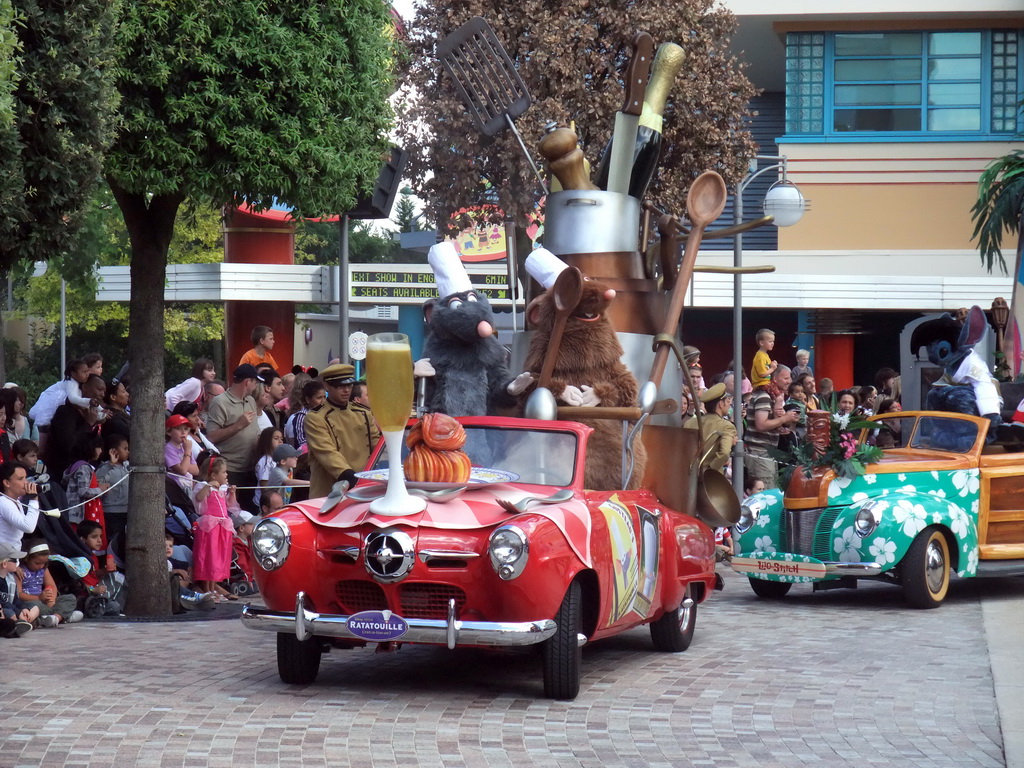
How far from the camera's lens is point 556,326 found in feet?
30.4

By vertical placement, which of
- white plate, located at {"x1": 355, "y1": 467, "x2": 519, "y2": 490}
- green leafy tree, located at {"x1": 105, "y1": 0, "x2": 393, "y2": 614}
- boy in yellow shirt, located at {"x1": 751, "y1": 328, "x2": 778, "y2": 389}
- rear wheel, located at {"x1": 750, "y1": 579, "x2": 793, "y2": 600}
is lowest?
rear wheel, located at {"x1": 750, "y1": 579, "x2": 793, "y2": 600}

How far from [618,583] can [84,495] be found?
527cm

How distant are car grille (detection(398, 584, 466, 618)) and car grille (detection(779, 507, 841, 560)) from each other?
5281mm

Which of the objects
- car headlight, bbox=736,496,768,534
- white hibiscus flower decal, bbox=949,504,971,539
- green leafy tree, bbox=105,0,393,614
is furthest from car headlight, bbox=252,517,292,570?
white hibiscus flower decal, bbox=949,504,971,539

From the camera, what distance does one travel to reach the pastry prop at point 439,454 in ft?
26.2

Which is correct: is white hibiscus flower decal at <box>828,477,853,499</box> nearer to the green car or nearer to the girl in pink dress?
the green car

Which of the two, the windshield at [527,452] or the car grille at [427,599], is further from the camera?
the windshield at [527,452]

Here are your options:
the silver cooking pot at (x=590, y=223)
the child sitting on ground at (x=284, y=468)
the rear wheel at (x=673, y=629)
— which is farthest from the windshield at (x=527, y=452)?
the child sitting on ground at (x=284, y=468)

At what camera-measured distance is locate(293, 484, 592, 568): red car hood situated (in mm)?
7566

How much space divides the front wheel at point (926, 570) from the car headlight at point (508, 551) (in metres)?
5.43

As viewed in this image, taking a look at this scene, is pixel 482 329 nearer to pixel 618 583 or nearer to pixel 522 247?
pixel 618 583

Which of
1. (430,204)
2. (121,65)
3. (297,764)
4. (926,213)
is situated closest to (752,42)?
(926,213)

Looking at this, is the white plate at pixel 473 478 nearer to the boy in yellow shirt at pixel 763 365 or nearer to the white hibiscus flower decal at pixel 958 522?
the white hibiscus flower decal at pixel 958 522

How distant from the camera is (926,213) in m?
30.9
